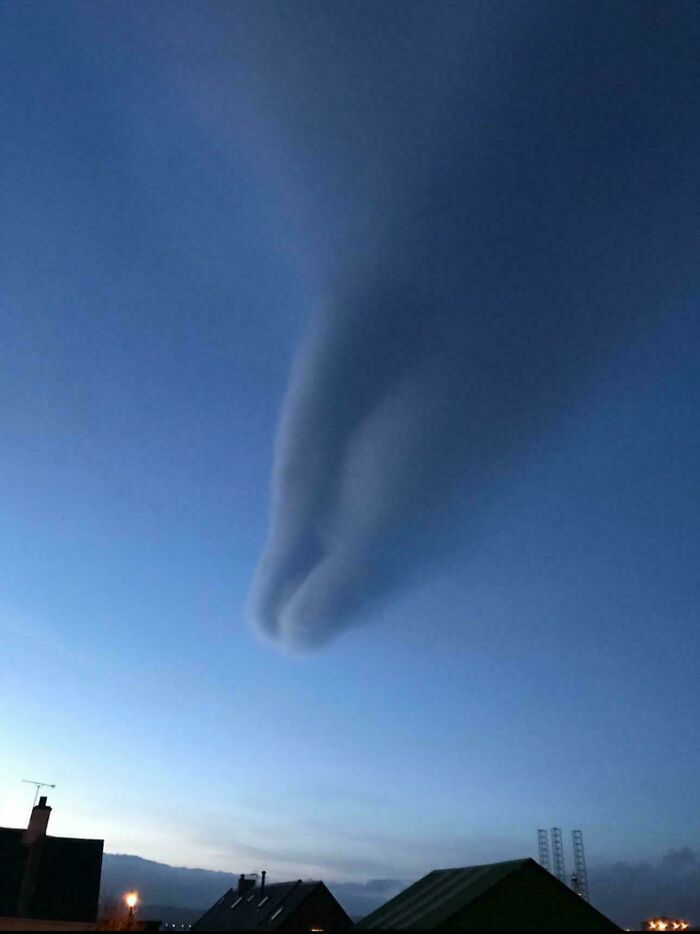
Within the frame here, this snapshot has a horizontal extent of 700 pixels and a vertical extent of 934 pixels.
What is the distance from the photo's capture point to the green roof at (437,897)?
71.2ft

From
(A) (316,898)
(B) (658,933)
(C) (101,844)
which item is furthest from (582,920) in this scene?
(A) (316,898)

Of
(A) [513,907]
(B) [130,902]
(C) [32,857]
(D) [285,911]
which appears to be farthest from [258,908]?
(A) [513,907]

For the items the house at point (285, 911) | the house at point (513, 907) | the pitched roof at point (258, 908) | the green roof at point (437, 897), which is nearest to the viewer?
the house at point (513, 907)

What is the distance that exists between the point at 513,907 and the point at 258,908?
47.1 metres

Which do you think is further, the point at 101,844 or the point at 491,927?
the point at 101,844

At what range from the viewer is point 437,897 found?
79.6ft

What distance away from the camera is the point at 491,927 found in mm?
21062

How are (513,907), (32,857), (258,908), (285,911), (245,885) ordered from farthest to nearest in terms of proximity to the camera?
(245,885), (258,908), (285,911), (32,857), (513,907)

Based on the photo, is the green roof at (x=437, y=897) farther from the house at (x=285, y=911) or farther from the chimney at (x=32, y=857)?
the house at (x=285, y=911)

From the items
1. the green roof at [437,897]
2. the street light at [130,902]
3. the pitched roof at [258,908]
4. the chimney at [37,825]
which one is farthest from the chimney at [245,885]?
the green roof at [437,897]

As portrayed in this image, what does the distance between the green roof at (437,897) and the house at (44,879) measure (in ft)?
68.0

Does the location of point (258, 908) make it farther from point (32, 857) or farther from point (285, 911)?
point (32, 857)

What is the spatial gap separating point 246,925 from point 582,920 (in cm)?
4569

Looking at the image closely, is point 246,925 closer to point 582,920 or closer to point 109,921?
point 109,921
